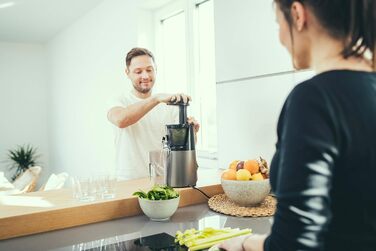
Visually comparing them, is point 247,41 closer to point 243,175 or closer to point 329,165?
point 243,175

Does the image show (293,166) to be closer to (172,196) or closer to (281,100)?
(172,196)

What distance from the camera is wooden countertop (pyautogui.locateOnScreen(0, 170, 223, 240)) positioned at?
1.05m

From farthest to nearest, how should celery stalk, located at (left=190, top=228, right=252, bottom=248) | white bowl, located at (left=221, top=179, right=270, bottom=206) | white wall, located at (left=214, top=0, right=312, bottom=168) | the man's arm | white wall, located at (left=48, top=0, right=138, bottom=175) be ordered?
white wall, located at (left=48, top=0, right=138, bottom=175) → the man's arm → white wall, located at (left=214, top=0, right=312, bottom=168) → white bowl, located at (left=221, top=179, right=270, bottom=206) → celery stalk, located at (left=190, top=228, right=252, bottom=248)

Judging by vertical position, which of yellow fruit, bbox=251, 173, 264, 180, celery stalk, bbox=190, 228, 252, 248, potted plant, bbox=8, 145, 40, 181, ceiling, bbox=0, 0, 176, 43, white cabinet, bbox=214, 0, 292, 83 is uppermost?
ceiling, bbox=0, 0, 176, 43

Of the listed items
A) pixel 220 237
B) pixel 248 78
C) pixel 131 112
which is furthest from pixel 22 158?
pixel 220 237

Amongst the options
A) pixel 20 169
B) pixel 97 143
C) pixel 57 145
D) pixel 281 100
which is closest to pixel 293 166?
pixel 281 100

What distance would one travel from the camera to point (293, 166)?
1.44ft

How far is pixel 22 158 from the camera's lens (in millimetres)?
5258

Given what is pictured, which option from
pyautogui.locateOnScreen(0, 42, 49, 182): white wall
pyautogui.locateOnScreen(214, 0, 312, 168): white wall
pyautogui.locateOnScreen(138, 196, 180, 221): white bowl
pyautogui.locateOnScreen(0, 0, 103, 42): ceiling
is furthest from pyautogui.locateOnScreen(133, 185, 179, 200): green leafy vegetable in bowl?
pyautogui.locateOnScreen(0, 42, 49, 182): white wall

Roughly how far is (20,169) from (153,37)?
3.60 meters

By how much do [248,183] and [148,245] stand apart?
42 centimetres

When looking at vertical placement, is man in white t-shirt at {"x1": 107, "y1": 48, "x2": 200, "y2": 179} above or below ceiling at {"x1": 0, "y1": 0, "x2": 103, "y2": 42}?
below

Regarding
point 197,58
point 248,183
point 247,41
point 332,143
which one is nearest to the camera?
point 332,143

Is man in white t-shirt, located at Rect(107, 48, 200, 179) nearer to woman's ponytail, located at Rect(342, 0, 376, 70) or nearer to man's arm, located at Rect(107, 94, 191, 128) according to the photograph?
man's arm, located at Rect(107, 94, 191, 128)
